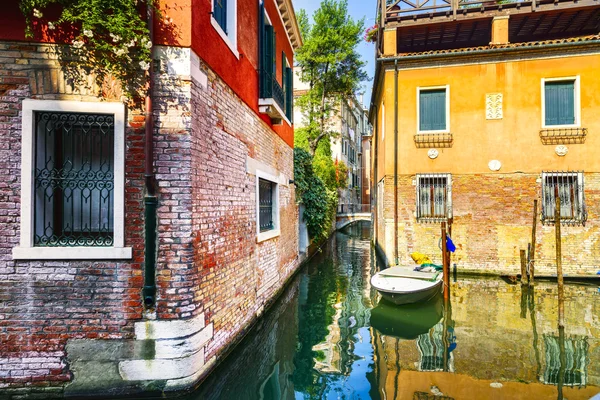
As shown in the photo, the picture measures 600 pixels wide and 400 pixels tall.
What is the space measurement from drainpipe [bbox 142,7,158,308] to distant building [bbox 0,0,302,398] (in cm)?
1

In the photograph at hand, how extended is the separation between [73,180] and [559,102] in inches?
478

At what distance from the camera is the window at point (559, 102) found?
32.9ft

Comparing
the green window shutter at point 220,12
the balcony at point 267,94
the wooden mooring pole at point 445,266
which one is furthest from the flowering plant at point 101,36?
the wooden mooring pole at point 445,266

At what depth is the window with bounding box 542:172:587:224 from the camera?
391 inches

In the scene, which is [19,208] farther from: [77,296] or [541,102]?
[541,102]

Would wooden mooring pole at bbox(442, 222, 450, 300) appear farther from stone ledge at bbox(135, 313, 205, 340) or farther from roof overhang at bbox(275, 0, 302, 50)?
roof overhang at bbox(275, 0, 302, 50)

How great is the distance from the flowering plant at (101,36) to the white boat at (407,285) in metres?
5.85

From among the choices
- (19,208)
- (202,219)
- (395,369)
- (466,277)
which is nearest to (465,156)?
(466,277)

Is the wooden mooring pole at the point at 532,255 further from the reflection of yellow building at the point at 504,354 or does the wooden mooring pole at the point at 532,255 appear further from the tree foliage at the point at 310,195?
the tree foliage at the point at 310,195

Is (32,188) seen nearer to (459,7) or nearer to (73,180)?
(73,180)

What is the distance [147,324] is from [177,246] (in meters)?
0.87

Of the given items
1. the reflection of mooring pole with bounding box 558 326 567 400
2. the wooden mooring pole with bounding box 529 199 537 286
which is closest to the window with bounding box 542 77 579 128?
the wooden mooring pole with bounding box 529 199 537 286

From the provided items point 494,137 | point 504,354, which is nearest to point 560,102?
point 494,137

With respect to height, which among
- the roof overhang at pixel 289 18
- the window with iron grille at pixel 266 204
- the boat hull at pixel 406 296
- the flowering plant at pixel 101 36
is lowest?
the boat hull at pixel 406 296
